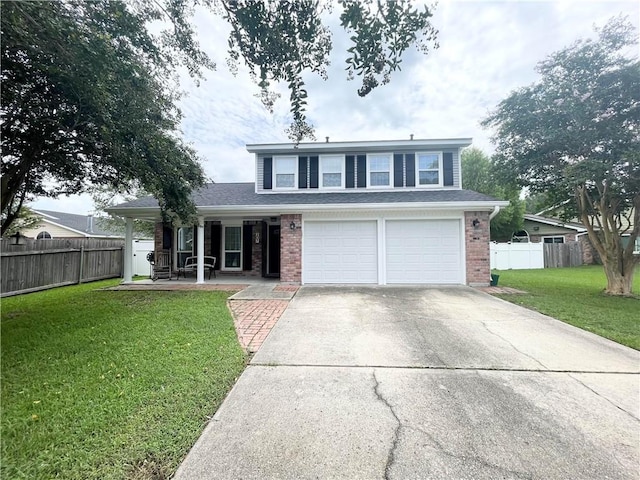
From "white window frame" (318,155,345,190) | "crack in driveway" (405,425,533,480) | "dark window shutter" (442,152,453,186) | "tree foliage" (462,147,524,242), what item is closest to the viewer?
"crack in driveway" (405,425,533,480)

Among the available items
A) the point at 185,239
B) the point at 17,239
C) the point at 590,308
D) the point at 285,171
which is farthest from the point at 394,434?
the point at 17,239

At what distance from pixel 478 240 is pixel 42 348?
10.5 metres

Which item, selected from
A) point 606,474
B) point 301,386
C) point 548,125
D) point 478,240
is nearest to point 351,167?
point 478,240

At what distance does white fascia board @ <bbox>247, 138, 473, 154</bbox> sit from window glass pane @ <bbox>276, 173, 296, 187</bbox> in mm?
951

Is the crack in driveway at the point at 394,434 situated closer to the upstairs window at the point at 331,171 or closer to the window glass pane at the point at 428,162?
the upstairs window at the point at 331,171

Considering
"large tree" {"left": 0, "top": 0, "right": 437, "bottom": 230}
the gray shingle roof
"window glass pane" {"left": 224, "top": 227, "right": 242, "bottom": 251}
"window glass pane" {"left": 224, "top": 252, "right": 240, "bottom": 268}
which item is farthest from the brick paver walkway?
"window glass pane" {"left": 224, "top": 227, "right": 242, "bottom": 251}

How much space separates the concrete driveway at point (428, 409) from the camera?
2.02m

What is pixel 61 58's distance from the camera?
4.13 metres

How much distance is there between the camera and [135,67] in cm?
464

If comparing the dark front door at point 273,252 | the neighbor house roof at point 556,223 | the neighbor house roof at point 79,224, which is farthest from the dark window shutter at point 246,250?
the neighbor house roof at point 556,223

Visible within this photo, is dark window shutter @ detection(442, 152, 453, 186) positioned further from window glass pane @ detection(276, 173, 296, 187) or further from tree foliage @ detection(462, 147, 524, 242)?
window glass pane @ detection(276, 173, 296, 187)

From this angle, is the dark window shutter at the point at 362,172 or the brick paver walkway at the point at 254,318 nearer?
the brick paver walkway at the point at 254,318

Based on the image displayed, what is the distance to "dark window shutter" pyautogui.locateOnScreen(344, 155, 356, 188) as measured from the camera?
37.7 feet

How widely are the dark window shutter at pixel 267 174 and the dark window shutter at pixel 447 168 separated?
6.64 m
